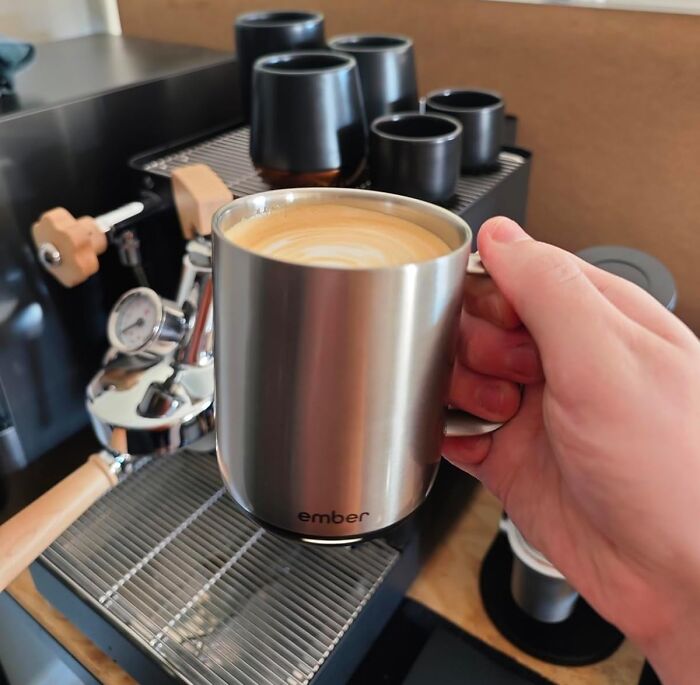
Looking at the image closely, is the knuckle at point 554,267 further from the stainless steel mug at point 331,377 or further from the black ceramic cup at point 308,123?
the black ceramic cup at point 308,123

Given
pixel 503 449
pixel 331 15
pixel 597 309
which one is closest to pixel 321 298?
pixel 597 309

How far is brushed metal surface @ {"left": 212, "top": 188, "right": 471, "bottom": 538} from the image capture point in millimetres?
257

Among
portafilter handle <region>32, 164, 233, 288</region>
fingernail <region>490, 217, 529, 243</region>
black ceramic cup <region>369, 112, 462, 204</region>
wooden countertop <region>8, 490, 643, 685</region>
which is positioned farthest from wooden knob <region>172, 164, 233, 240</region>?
wooden countertop <region>8, 490, 643, 685</region>

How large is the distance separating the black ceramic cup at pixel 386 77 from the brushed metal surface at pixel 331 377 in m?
0.25

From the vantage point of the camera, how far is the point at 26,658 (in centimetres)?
57

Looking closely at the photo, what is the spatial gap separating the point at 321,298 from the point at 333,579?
12.5 inches

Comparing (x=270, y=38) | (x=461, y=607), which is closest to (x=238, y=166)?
(x=270, y=38)

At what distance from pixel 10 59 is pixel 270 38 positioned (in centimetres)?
20

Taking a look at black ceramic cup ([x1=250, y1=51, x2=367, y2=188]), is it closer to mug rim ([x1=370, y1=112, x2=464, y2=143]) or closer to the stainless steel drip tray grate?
mug rim ([x1=370, y1=112, x2=464, y2=143])

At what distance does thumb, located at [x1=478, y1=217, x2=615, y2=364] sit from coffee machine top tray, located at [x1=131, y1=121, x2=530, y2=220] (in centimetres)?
16

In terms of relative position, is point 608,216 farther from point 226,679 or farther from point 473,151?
point 226,679

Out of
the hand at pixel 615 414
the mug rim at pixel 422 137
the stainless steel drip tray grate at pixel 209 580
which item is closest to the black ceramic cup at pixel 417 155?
the mug rim at pixel 422 137

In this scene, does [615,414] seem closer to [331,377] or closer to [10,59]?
[331,377]

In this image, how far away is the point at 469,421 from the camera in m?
0.36
